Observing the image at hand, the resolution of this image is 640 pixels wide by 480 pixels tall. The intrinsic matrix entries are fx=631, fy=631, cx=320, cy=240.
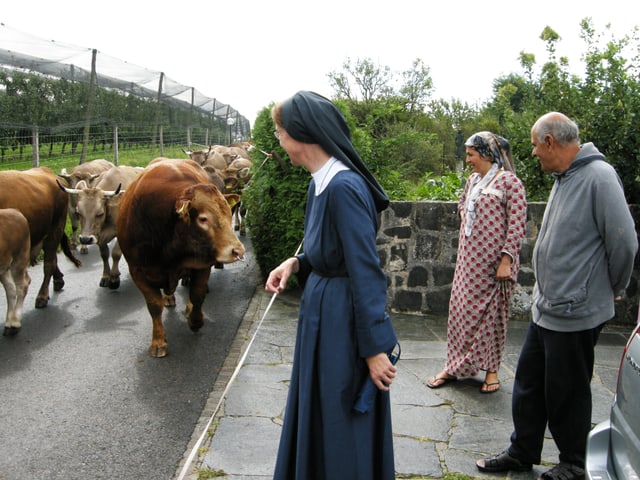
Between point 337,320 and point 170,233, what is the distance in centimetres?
369

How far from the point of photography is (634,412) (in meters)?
2.64

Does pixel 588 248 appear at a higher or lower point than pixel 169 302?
higher

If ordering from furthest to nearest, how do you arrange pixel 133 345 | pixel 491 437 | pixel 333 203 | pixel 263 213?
pixel 263 213, pixel 133 345, pixel 491 437, pixel 333 203

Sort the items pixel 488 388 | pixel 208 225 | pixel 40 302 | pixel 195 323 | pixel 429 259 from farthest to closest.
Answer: pixel 40 302
pixel 429 259
pixel 195 323
pixel 208 225
pixel 488 388

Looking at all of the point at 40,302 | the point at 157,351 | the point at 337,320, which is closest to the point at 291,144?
the point at 337,320

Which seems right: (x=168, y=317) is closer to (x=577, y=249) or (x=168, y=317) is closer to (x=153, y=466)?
(x=153, y=466)

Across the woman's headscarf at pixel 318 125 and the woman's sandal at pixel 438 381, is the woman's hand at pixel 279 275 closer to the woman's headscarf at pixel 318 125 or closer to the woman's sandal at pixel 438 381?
the woman's headscarf at pixel 318 125

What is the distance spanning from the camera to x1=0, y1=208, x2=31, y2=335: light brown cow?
6.32 metres

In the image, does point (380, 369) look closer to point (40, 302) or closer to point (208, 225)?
point (208, 225)

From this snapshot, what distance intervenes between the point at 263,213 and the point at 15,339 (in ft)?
10.8

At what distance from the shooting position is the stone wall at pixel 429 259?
23.5 ft

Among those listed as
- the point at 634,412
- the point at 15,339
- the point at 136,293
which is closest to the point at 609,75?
the point at 634,412

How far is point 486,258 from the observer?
4973 millimetres

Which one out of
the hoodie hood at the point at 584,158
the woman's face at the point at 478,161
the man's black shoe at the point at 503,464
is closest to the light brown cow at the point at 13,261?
the woman's face at the point at 478,161
